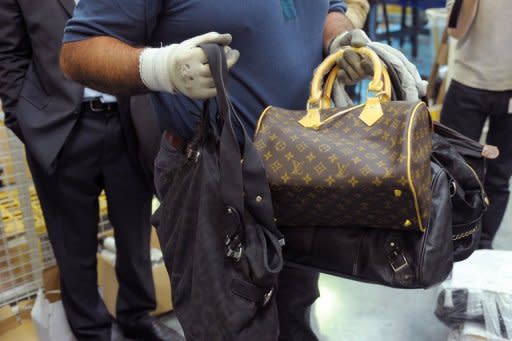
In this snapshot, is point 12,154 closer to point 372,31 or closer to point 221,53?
point 221,53

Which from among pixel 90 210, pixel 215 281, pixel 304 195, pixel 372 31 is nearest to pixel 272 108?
pixel 304 195

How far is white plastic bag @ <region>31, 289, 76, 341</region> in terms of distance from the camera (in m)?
1.96

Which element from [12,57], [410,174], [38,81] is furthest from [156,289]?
[410,174]

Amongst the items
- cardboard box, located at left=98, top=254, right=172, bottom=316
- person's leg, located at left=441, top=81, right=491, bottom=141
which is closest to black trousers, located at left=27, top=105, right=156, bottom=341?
cardboard box, located at left=98, top=254, right=172, bottom=316

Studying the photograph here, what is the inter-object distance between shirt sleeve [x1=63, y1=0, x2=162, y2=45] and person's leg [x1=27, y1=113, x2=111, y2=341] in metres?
0.83

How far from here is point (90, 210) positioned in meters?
1.91

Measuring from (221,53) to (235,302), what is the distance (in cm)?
46

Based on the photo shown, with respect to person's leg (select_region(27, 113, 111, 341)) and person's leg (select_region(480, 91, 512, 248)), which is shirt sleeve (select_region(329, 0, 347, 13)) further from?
person's leg (select_region(480, 91, 512, 248))

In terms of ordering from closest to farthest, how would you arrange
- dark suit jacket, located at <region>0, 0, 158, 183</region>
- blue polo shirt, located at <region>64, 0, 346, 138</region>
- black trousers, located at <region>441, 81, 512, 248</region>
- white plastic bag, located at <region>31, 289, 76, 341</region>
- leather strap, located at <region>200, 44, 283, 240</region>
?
leather strap, located at <region>200, 44, 283, 240</region>, blue polo shirt, located at <region>64, 0, 346, 138</region>, dark suit jacket, located at <region>0, 0, 158, 183</region>, white plastic bag, located at <region>31, 289, 76, 341</region>, black trousers, located at <region>441, 81, 512, 248</region>

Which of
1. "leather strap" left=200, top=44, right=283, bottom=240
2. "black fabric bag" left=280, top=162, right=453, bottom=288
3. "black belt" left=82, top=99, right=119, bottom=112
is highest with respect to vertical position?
"leather strap" left=200, top=44, right=283, bottom=240

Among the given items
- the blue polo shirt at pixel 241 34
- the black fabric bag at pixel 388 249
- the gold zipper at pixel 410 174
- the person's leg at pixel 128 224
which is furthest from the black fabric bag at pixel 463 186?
the person's leg at pixel 128 224

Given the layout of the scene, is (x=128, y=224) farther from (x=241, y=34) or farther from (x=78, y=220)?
(x=241, y=34)

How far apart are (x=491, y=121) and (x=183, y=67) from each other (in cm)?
190

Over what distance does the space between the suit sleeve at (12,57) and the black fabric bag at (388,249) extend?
3.91 feet
